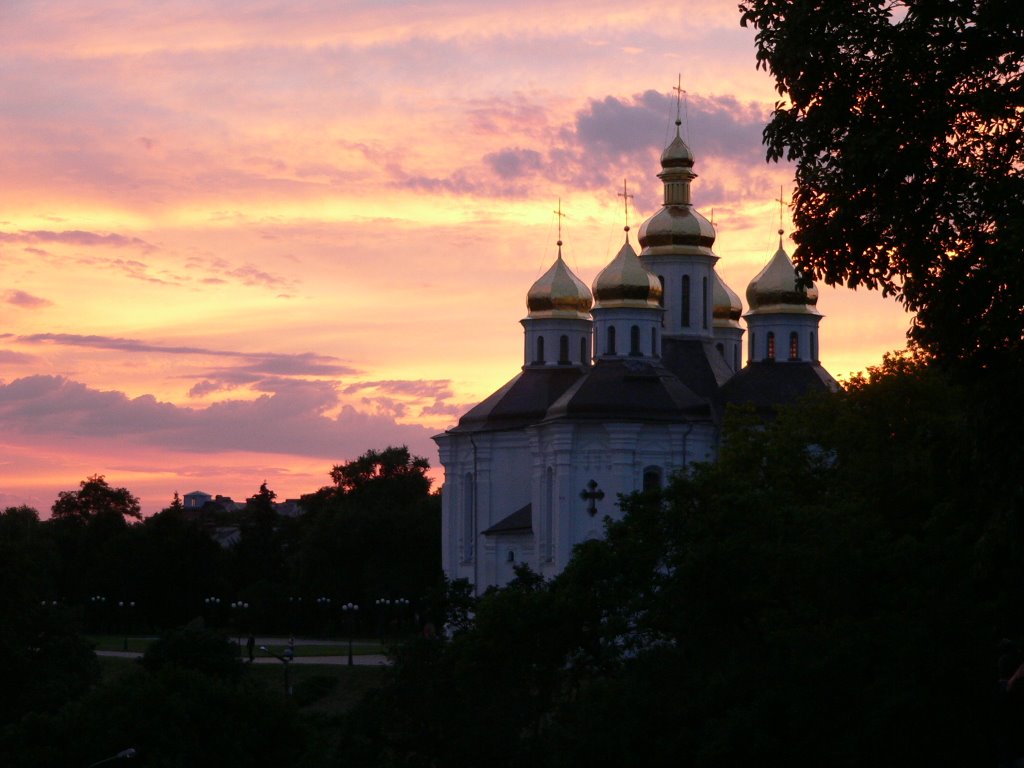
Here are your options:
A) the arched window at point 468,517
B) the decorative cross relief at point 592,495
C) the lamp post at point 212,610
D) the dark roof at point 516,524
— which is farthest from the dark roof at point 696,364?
the lamp post at point 212,610

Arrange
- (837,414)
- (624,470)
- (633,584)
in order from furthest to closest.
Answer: (624,470) < (837,414) < (633,584)

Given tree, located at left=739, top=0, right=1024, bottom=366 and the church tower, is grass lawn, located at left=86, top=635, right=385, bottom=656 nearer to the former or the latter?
the church tower

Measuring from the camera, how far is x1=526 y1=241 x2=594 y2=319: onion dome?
245 feet

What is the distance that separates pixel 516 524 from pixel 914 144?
52.3 m

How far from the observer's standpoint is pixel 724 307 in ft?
257

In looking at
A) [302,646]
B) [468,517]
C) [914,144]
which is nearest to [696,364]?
[468,517]

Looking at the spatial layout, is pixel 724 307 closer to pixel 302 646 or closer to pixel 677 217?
pixel 677 217

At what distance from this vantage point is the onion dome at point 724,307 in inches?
3086

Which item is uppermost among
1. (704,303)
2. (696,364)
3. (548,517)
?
(704,303)

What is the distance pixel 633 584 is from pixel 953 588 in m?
6.87

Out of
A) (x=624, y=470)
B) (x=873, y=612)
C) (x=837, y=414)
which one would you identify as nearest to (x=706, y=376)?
(x=624, y=470)

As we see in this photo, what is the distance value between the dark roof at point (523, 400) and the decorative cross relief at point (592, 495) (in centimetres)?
545

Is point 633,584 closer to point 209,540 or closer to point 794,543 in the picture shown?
point 794,543

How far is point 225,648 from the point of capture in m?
49.2
